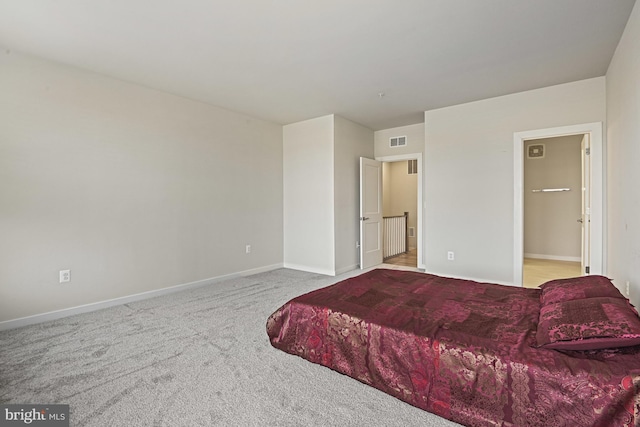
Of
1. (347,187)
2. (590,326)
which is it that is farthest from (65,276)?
(590,326)

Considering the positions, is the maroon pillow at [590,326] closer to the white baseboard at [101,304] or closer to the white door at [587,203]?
the white door at [587,203]

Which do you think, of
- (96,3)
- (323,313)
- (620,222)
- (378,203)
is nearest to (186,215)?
(96,3)

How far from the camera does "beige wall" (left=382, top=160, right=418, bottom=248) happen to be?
8078 millimetres

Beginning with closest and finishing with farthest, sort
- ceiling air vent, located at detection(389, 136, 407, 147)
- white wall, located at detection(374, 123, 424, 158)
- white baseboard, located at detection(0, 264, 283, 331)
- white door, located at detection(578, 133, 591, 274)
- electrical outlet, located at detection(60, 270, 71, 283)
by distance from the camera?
white baseboard, located at detection(0, 264, 283, 331) → electrical outlet, located at detection(60, 270, 71, 283) → white door, located at detection(578, 133, 591, 274) → white wall, located at detection(374, 123, 424, 158) → ceiling air vent, located at detection(389, 136, 407, 147)

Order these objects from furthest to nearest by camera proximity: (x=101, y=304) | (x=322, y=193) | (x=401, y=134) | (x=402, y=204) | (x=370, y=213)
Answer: (x=402, y=204)
(x=401, y=134)
(x=370, y=213)
(x=322, y=193)
(x=101, y=304)

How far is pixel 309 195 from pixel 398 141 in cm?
201

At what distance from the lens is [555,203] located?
6.19m

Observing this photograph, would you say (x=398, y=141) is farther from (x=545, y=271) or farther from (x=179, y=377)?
(x=179, y=377)

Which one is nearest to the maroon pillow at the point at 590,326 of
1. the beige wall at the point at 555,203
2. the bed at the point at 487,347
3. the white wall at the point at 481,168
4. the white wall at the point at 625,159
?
the bed at the point at 487,347

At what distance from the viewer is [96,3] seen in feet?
7.24

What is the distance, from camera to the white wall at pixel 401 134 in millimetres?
5484

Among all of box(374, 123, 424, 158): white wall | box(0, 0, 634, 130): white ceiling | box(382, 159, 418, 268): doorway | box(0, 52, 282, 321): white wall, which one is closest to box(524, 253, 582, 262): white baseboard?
box(382, 159, 418, 268): doorway

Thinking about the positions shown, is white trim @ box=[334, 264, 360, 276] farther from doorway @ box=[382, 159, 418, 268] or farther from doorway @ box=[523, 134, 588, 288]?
doorway @ box=[523, 134, 588, 288]

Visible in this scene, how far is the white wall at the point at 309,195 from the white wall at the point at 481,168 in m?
1.56
